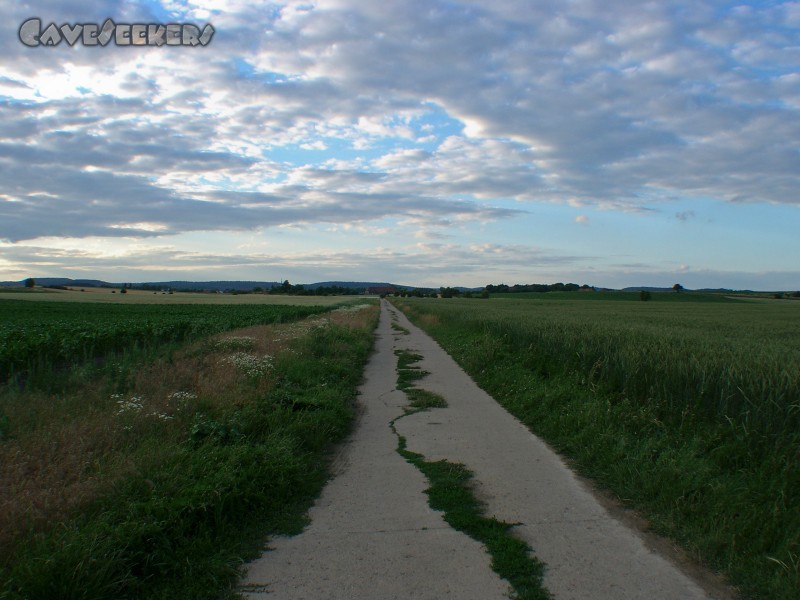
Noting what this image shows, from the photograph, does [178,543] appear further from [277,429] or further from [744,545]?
[744,545]

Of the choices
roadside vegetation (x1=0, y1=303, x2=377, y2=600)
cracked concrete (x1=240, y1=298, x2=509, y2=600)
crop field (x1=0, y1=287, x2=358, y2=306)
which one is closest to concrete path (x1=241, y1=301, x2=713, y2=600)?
cracked concrete (x1=240, y1=298, x2=509, y2=600)

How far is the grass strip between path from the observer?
3.73 m

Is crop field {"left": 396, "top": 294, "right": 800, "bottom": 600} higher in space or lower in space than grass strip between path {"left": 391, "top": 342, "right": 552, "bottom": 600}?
higher

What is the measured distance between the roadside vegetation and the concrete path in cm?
35

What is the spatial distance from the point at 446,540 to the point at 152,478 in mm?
2579

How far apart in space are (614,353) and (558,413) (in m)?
2.08

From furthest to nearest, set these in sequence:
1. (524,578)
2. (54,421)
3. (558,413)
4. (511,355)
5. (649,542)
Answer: (511,355) < (558,413) < (54,421) < (649,542) < (524,578)

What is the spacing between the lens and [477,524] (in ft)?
15.0

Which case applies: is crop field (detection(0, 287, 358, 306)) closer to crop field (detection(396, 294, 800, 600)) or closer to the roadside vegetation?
the roadside vegetation

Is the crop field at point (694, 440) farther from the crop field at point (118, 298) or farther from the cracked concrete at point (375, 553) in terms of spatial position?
the crop field at point (118, 298)

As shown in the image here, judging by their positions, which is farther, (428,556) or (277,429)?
(277,429)

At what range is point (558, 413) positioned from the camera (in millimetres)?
8266

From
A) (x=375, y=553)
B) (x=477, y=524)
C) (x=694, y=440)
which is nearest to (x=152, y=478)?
(x=375, y=553)

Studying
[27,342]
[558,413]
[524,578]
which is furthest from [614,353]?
[27,342]
